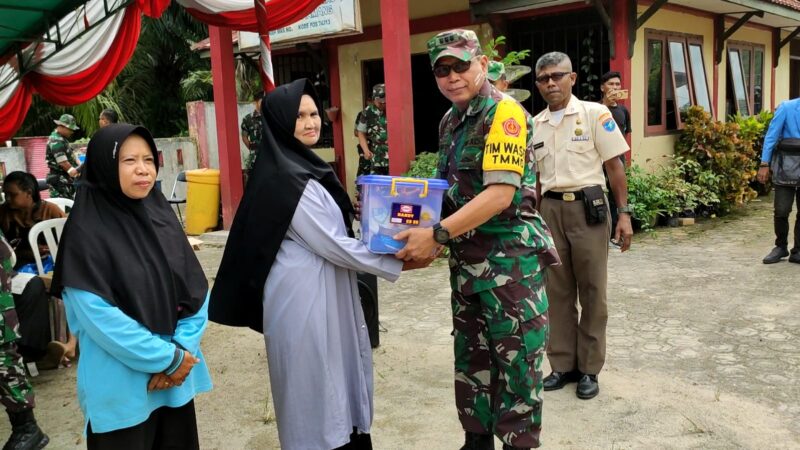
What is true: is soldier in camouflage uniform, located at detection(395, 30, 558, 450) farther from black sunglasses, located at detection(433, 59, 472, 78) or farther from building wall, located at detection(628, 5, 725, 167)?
building wall, located at detection(628, 5, 725, 167)

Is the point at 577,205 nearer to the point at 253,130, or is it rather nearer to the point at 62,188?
the point at 253,130

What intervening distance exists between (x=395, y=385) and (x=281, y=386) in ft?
5.48

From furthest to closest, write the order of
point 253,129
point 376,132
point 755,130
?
point 755,130 → point 376,132 → point 253,129

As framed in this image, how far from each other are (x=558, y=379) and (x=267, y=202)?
7.29 ft

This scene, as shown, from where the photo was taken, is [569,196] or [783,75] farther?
[783,75]

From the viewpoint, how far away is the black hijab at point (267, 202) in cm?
224

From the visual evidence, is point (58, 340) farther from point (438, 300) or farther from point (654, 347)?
point (654, 347)

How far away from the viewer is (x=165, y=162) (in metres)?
13.3

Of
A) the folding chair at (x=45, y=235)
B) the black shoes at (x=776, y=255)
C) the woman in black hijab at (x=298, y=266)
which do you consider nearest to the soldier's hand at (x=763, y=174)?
the black shoes at (x=776, y=255)

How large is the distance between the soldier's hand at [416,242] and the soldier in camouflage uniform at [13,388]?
2.23 meters

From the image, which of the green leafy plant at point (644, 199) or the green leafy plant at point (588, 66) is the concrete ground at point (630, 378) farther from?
the green leafy plant at point (588, 66)

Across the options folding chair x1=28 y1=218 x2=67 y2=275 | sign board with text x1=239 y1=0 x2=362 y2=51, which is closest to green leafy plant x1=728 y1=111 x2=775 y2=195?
sign board with text x1=239 y1=0 x2=362 y2=51

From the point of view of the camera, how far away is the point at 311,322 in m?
2.26

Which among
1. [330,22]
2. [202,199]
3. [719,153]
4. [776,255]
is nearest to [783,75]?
[719,153]
